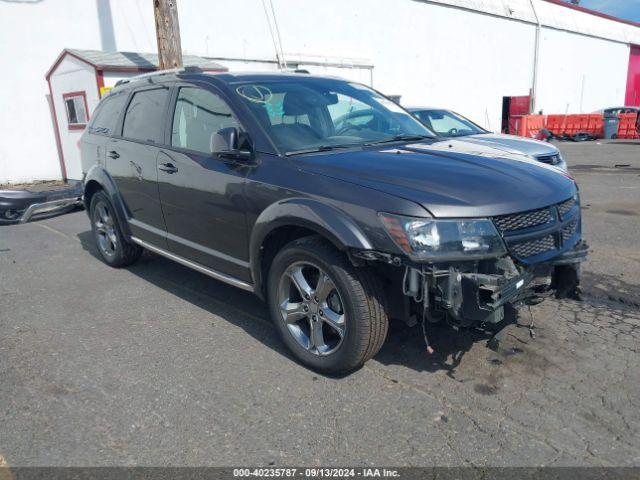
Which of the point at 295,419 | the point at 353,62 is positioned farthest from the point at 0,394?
the point at 353,62

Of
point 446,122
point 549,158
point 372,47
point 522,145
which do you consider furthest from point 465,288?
point 372,47

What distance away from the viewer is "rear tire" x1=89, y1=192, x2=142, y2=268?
5371 mm

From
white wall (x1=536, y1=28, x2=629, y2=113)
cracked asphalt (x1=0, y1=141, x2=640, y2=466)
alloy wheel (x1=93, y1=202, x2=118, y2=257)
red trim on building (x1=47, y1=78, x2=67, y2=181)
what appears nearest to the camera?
cracked asphalt (x1=0, y1=141, x2=640, y2=466)

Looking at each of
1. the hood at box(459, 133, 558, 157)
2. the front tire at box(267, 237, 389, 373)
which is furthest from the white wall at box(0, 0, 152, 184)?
the front tire at box(267, 237, 389, 373)

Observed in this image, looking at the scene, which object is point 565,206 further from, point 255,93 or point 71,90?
point 71,90

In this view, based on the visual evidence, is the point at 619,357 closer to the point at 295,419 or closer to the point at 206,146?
the point at 295,419

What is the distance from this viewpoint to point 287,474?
2.47 meters

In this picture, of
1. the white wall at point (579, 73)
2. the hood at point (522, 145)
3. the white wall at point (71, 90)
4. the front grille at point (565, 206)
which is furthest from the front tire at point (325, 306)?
the white wall at point (579, 73)

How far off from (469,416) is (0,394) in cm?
280

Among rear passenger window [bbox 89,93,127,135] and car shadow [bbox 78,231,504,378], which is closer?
car shadow [bbox 78,231,504,378]

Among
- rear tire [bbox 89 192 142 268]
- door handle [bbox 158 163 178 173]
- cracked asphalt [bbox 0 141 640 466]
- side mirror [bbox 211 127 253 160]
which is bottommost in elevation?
cracked asphalt [bbox 0 141 640 466]

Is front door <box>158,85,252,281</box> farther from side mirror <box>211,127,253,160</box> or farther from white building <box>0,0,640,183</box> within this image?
white building <box>0,0,640,183</box>

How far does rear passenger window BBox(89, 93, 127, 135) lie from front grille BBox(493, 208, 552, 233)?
3.91 m

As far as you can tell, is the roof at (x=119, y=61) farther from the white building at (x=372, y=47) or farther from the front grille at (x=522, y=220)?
the front grille at (x=522, y=220)
